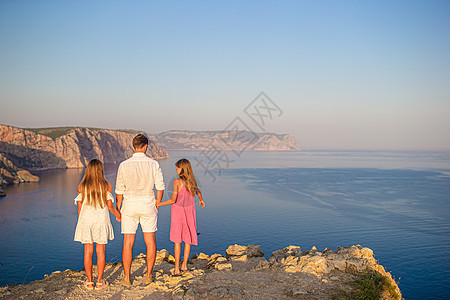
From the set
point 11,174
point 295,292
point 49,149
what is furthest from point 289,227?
point 49,149

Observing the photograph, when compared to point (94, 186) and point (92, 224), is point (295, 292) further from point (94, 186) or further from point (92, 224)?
point (94, 186)

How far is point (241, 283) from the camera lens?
6.66 metres

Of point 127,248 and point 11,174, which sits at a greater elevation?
point 127,248

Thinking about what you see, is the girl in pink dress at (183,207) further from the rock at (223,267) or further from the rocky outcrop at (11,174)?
the rocky outcrop at (11,174)

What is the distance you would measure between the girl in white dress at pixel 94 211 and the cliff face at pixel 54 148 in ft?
306

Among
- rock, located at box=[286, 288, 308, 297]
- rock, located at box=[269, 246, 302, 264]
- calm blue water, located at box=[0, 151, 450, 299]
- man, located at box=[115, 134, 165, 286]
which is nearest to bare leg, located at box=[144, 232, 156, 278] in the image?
man, located at box=[115, 134, 165, 286]

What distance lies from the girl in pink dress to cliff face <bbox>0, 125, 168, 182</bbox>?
9320 cm

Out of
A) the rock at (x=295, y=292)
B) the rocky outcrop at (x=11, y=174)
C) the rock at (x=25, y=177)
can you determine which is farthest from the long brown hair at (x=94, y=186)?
the rock at (x=25, y=177)

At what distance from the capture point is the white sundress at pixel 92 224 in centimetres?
589

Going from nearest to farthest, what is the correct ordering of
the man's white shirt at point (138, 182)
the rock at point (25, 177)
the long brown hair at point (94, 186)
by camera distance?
the long brown hair at point (94, 186), the man's white shirt at point (138, 182), the rock at point (25, 177)

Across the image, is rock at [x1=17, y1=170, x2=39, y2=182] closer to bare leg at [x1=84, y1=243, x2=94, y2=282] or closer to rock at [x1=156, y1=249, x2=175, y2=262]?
rock at [x1=156, y1=249, x2=175, y2=262]

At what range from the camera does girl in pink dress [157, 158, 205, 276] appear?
664cm

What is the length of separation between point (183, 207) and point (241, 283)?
1.93 meters

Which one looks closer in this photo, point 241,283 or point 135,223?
point 135,223
